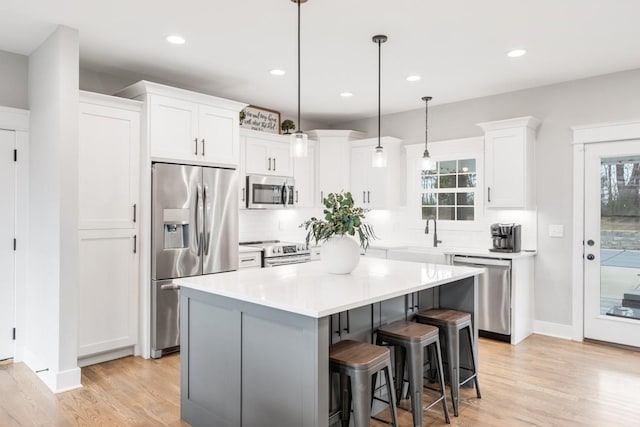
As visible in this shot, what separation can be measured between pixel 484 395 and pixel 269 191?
3.28 metres

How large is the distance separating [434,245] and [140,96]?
3784mm

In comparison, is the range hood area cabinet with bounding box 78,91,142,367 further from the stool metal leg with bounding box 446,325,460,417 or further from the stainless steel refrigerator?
the stool metal leg with bounding box 446,325,460,417

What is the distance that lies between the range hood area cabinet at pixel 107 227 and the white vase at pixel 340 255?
1934mm

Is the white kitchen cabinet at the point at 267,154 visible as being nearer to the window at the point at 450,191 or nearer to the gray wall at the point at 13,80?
the window at the point at 450,191

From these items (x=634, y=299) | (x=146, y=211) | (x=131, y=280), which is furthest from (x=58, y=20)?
(x=634, y=299)

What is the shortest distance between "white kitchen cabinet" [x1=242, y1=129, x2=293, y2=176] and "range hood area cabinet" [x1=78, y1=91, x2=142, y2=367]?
1.51 metres

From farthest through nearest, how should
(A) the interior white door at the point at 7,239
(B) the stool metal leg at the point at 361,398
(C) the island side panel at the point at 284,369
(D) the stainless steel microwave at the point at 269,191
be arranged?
(D) the stainless steel microwave at the point at 269,191, (A) the interior white door at the point at 7,239, (B) the stool metal leg at the point at 361,398, (C) the island side panel at the point at 284,369

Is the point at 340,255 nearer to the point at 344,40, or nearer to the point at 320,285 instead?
the point at 320,285

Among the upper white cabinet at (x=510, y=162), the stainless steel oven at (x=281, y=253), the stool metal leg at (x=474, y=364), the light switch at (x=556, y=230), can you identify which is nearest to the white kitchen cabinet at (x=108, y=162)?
the stainless steel oven at (x=281, y=253)

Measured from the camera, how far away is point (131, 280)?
3.96 m

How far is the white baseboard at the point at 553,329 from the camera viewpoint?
4.62m

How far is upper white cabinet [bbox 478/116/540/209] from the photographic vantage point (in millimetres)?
4684

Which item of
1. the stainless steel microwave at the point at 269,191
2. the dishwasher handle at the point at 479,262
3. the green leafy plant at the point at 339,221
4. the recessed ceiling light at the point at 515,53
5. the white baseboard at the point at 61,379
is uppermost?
the recessed ceiling light at the point at 515,53

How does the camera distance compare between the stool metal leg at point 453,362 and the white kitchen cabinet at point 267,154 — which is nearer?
the stool metal leg at point 453,362
